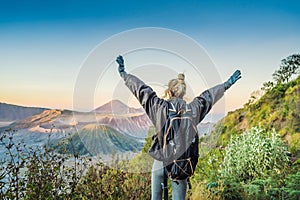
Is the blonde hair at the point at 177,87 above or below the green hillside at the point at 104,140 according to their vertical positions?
above

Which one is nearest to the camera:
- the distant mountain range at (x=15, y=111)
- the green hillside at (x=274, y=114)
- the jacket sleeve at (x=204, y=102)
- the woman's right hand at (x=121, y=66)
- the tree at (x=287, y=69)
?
the woman's right hand at (x=121, y=66)

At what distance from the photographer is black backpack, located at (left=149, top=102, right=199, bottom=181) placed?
1.95m

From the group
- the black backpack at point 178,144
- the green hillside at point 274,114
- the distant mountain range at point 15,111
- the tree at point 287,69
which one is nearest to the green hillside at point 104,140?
the black backpack at point 178,144

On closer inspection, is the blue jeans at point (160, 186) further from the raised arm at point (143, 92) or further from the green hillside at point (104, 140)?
the raised arm at point (143, 92)

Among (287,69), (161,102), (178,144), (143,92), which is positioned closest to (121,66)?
(143,92)

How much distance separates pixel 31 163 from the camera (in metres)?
2.81

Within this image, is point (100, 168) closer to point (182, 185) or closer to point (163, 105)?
point (182, 185)

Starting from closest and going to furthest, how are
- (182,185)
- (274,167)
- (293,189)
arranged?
(182,185) < (293,189) < (274,167)

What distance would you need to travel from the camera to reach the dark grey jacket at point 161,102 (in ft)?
6.33

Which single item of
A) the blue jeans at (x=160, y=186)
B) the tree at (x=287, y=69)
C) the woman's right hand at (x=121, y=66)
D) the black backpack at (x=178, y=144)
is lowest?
the blue jeans at (x=160, y=186)

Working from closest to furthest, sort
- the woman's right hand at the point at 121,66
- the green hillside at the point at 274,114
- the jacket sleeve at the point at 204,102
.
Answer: the woman's right hand at the point at 121,66 → the jacket sleeve at the point at 204,102 → the green hillside at the point at 274,114

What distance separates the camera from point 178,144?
6.41 ft

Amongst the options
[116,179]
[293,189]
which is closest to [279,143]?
[293,189]

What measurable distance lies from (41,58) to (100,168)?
108 centimetres
